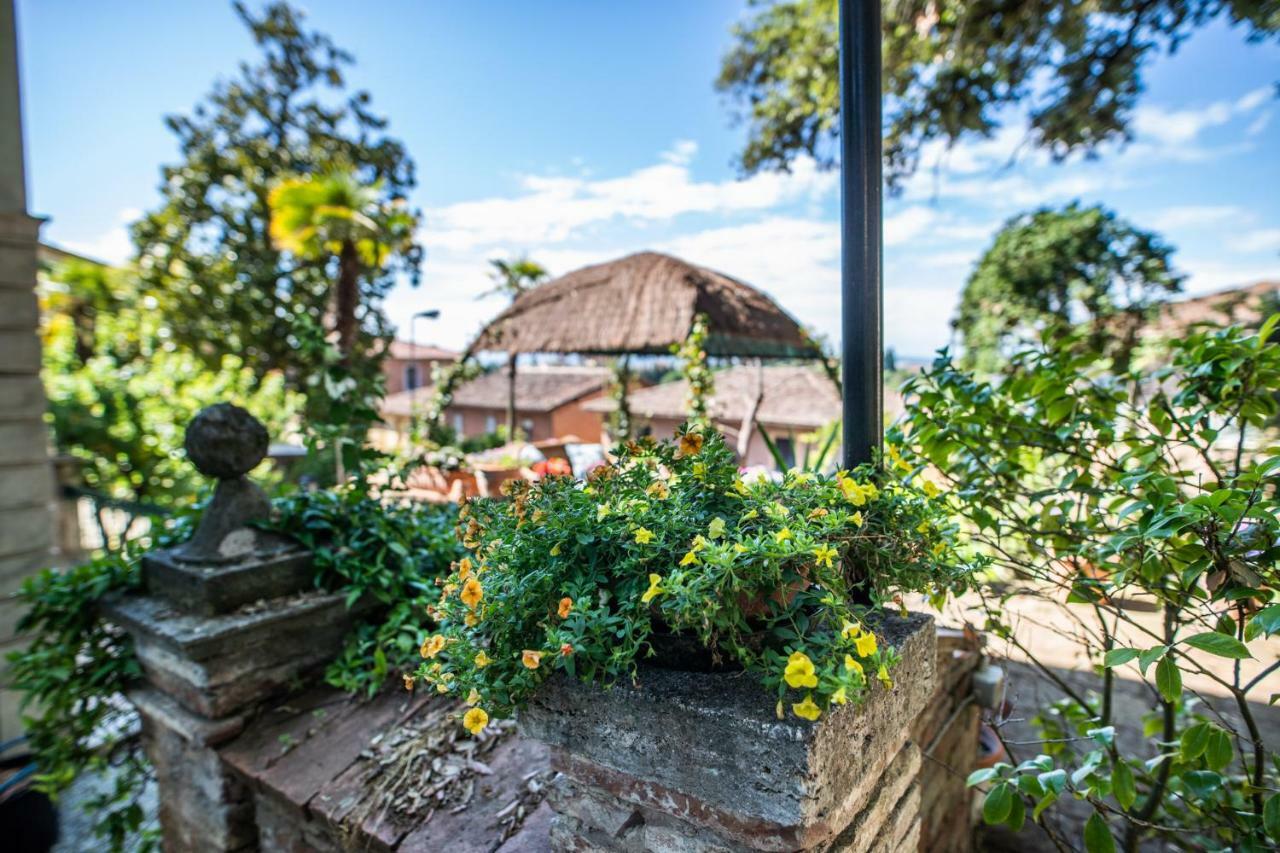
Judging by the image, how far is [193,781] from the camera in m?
1.77

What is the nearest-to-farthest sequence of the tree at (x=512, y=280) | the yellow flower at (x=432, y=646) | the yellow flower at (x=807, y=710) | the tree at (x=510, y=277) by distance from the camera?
the yellow flower at (x=807, y=710) < the yellow flower at (x=432, y=646) < the tree at (x=512, y=280) < the tree at (x=510, y=277)

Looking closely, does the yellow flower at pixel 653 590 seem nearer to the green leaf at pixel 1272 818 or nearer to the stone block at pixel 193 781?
the green leaf at pixel 1272 818

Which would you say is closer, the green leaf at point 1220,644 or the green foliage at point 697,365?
the green leaf at point 1220,644

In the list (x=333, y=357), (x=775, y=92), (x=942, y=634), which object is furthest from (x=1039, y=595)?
Answer: (x=775, y=92)

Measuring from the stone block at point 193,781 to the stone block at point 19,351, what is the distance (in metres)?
2.82

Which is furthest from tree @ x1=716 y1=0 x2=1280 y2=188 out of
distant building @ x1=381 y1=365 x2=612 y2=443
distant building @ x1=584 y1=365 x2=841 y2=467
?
distant building @ x1=381 y1=365 x2=612 y2=443

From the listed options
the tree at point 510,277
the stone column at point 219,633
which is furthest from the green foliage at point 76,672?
the tree at point 510,277

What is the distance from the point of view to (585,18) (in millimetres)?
6027

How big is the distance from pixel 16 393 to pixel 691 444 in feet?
14.3

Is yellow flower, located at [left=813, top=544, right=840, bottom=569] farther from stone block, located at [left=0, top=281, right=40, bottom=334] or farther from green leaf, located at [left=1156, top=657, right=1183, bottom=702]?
stone block, located at [left=0, top=281, right=40, bottom=334]

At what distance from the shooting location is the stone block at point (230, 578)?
169cm

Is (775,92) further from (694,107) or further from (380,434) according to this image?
(380,434)

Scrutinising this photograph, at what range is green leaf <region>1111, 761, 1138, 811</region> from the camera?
3.58 ft

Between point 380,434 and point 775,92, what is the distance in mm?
18430
